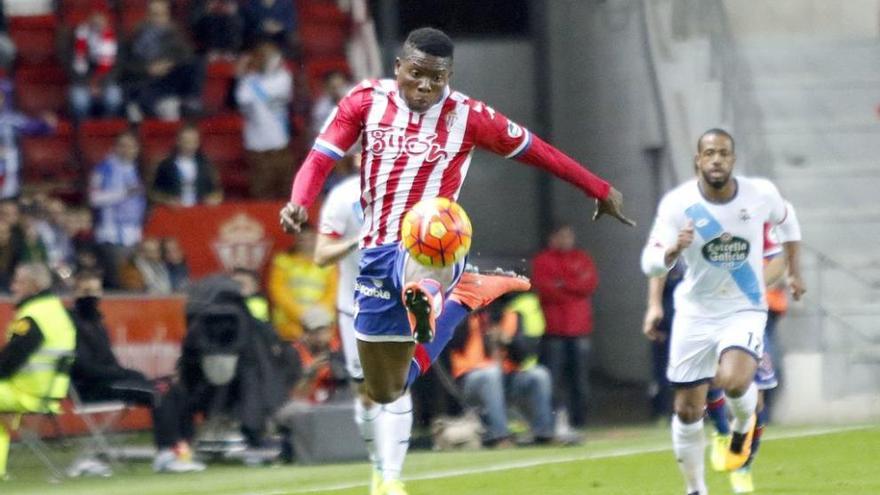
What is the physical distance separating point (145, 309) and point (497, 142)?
24.5 ft

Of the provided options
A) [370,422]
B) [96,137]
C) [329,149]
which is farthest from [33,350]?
[329,149]

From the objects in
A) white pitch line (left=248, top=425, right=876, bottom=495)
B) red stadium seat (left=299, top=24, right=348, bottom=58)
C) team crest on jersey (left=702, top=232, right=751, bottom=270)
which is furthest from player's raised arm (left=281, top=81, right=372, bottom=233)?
red stadium seat (left=299, top=24, right=348, bottom=58)

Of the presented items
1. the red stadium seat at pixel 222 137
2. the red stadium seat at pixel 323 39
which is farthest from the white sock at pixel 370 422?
the red stadium seat at pixel 323 39

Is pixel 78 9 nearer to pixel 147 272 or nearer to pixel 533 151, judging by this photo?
pixel 147 272

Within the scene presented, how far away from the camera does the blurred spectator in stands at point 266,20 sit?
19.3 metres

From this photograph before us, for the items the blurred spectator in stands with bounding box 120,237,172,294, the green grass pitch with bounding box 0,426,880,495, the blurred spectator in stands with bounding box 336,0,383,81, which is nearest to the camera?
the green grass pitch with bounding box 0,426,880,495

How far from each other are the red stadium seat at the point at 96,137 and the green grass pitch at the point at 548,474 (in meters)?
3.30

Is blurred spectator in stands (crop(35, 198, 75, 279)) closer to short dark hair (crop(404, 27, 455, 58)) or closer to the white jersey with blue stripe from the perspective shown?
the white jersey with blue stripe

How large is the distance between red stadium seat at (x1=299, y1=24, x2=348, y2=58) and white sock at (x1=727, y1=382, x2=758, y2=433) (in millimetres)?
10052

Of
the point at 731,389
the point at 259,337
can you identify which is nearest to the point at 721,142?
the point at 731,389

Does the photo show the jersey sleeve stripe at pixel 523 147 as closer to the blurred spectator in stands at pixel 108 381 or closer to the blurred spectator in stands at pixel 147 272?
the blurred spectator in stands at pixel 108 381

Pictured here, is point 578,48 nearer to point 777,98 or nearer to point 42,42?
point 777,98

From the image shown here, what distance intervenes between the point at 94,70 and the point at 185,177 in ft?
4.81

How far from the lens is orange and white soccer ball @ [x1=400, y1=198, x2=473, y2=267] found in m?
9.51
